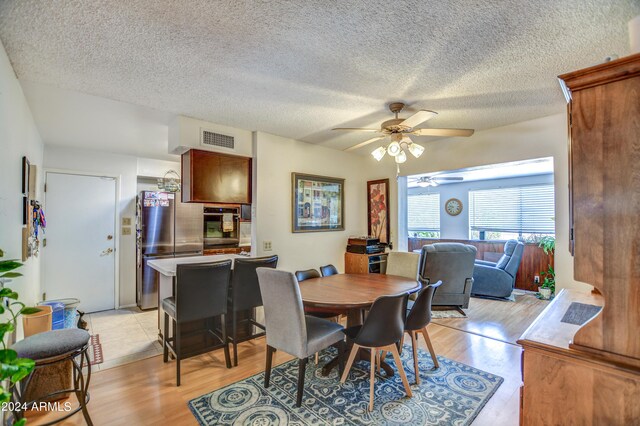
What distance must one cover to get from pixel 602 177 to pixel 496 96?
181cm

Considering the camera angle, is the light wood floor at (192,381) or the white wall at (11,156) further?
the light wood floor at (192,381)

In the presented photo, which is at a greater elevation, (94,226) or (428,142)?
(428,142)

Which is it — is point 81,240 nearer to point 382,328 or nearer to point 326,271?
point 326,271

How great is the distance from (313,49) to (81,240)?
4.40 metres

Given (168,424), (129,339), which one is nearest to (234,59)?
(168,424)

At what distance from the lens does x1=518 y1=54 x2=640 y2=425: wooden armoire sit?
1068 mm

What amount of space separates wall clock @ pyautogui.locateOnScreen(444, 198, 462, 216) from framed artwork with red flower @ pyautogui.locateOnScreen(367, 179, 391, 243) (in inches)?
149

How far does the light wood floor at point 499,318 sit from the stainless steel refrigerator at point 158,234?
12.6ft

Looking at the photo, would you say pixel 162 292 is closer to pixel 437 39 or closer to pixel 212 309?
pixel 212 309

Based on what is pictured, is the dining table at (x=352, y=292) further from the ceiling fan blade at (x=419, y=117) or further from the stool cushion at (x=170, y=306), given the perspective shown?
the ceiling fan blade at (x=419, y=117)

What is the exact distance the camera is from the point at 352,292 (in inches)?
100

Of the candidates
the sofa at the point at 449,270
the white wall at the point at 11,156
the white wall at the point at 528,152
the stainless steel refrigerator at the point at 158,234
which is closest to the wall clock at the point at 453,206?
the sofa at the point at 449,270

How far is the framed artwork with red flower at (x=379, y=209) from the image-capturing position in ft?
15.0

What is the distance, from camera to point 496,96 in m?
2.62
